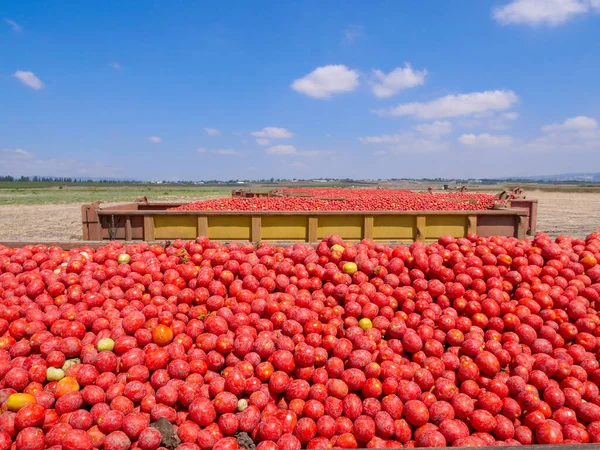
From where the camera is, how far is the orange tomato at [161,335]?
158 inches

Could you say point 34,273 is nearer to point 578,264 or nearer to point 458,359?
point 458,359

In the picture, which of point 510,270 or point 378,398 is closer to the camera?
point 378,398

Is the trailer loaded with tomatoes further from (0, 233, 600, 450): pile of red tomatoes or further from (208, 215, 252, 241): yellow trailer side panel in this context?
(0, 233, 600, 450): pile of red tomatoes

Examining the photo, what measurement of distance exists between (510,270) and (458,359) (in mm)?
1976

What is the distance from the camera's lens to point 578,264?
5234 mm

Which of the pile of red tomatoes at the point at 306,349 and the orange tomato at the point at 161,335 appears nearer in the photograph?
the pile of red tomatoes at the point at 306,349

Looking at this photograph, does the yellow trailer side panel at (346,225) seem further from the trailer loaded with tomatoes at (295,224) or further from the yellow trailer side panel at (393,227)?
the yellow trailer side panel at (393,227)

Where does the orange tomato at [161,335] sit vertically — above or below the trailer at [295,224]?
below

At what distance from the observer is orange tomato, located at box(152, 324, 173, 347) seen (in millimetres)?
4012

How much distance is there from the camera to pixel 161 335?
402 centimetres

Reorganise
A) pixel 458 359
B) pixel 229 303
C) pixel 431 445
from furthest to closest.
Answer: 1. pixel 229 303
2. pixel 458 359
3. pixel 431 445

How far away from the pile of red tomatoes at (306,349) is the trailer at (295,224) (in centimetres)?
338

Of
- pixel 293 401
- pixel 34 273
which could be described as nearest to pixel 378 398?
pixel 293 401

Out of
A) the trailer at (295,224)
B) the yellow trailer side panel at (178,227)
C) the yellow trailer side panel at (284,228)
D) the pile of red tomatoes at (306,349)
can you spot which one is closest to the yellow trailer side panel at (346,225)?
the trailer at (295,224)
